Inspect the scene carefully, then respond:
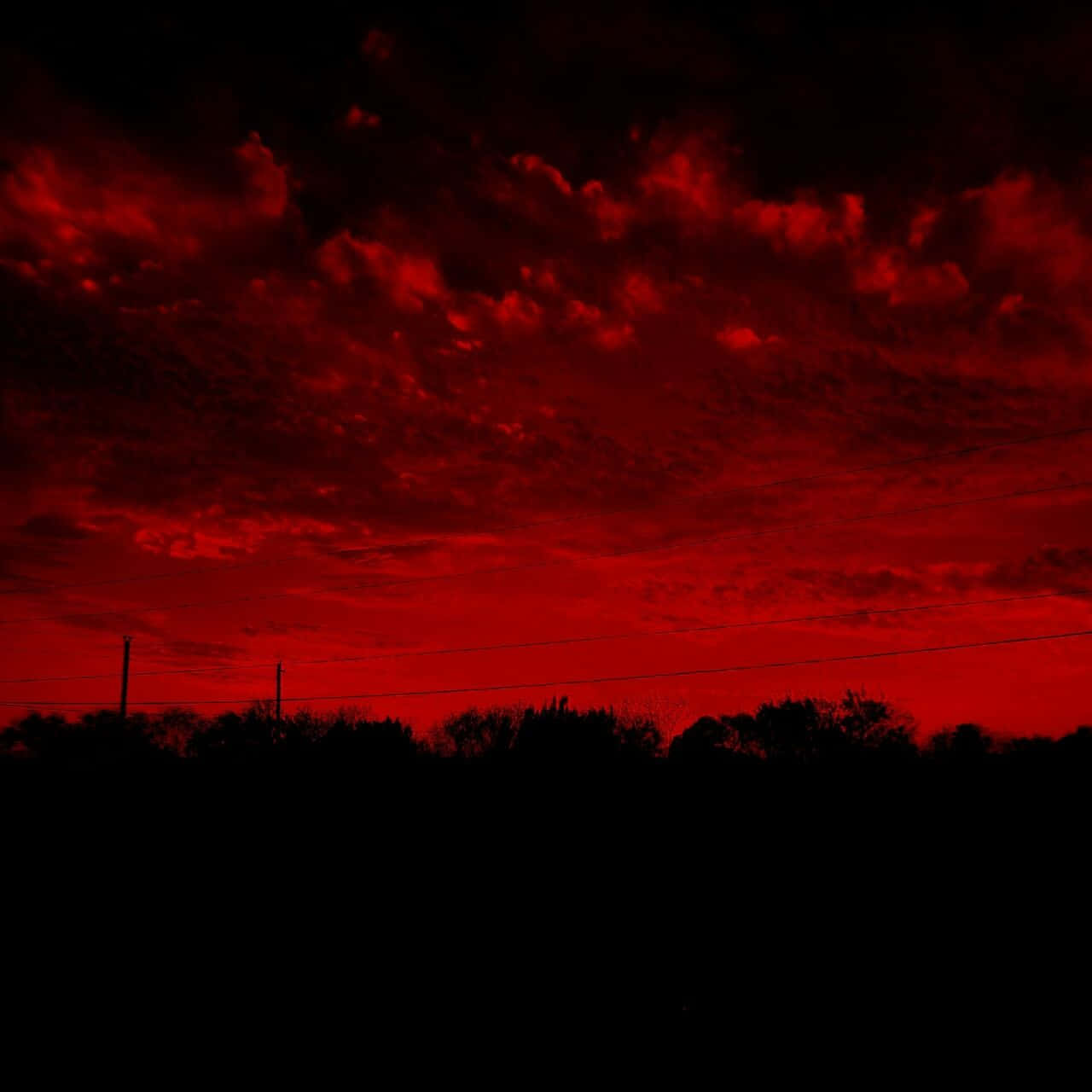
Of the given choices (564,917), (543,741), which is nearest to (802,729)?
(543,741)

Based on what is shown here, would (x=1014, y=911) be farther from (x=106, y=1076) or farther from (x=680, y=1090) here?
(x=106, y=1076)

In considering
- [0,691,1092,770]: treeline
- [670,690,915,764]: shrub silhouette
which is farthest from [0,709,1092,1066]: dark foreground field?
[670,690,915,764]: shrub silhouette

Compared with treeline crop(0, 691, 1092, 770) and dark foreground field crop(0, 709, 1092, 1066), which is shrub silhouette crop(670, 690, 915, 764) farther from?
dark foreground field crop(0, 709, 1092, 1066)

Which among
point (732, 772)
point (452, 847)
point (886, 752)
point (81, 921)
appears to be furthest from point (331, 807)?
point (886, 752)

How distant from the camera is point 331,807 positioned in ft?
98.1

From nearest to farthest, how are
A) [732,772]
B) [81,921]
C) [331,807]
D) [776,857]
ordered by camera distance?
1. [81,921]
2. [776,857]
3. [331,807]
4. [732,772]

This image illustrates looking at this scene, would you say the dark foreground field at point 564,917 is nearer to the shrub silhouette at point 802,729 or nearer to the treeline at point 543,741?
the treeline at point 543,741

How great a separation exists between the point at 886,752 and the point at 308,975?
119 feet

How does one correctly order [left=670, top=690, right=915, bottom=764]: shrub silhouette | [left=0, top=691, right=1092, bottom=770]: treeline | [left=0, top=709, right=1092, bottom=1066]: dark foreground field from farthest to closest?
[left=670, top=690, right=915, bottom=764]: shrub silhouette, [left=0, top=691, right=1092, bottom=770]: treeline, [left=0, top=709, right=1092, bottom=1066]: dark foreground field

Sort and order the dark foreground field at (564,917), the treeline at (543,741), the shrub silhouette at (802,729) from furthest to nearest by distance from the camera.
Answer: the shrub silhouette at (802,729), the treeline at (543,741), the dark foreground field at (564,917)

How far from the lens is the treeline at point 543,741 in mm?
41531

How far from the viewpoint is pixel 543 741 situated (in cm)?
4869

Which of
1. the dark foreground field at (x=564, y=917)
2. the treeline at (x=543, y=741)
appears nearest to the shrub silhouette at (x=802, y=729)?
the treeline at (x=543, y=741)

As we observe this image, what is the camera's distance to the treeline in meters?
41.5
